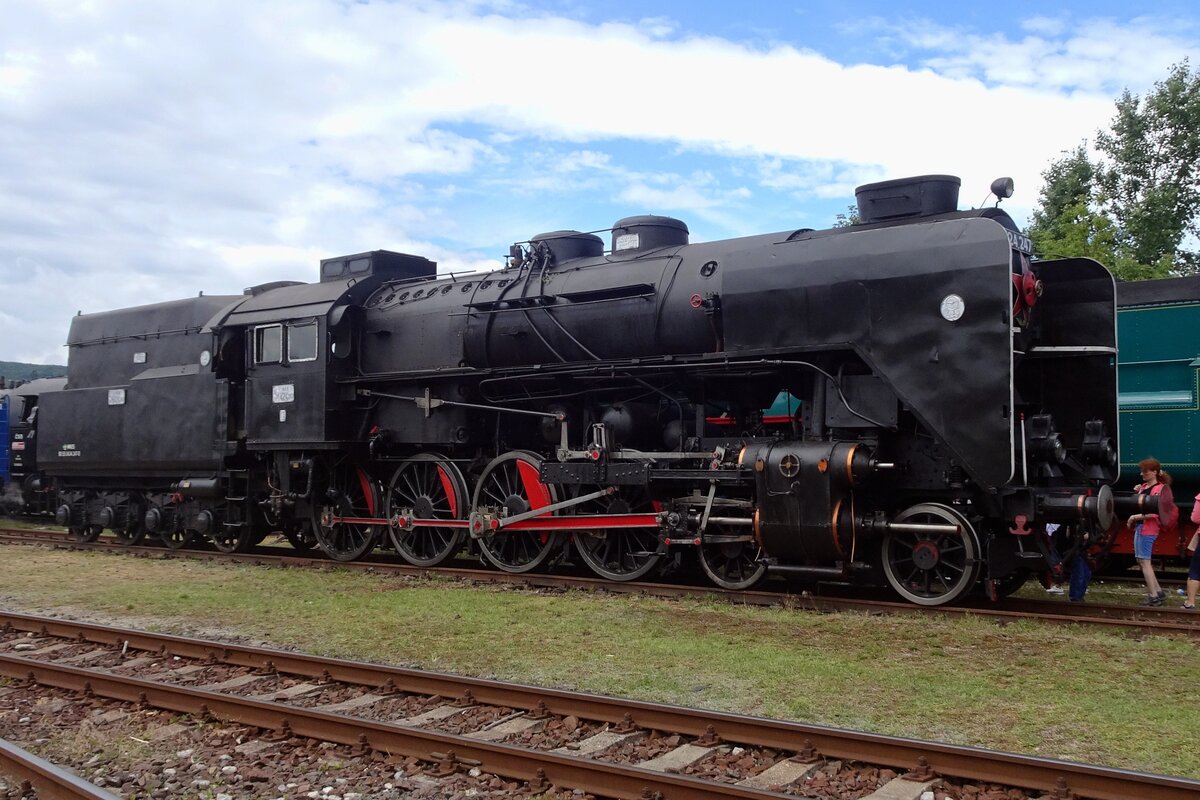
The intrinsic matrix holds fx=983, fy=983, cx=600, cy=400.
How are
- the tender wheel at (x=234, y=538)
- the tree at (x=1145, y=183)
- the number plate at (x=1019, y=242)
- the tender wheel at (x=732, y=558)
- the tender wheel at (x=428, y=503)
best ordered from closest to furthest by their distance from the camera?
the number plate at (x=1019, y=242)
the tender wheel at (x=732, y=558)
the tender wheel at (x=428, y=503)
the tender wheel at (x=234, y=538)
the tree at (x=1145, y=183)

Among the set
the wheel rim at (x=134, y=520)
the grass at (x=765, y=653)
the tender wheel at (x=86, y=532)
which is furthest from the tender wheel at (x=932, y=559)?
the tender wheel at (x=86, y=532)

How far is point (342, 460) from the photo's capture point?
13.6 m

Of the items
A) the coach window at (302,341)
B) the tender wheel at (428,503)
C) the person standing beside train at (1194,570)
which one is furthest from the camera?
the coach window at (302,341)

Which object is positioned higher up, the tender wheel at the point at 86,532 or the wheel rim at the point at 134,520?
the wheel rim at the point at 134,520

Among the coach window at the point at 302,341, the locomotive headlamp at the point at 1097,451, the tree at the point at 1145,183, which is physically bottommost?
the locomotive headlamp at the point at 1097,451

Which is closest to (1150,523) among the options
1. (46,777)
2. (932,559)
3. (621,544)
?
(932,559)

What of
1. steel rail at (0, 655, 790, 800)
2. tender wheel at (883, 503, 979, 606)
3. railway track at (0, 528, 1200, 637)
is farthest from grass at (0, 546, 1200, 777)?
steel rail at (0, 655, 790, 800)

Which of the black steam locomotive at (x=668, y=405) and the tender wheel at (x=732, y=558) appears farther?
the tender wheel at (x=732, y=558)

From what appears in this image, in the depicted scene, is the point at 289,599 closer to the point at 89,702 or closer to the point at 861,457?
the point at 89,702

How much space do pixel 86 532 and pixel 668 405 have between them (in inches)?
476

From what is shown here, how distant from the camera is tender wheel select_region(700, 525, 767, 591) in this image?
9859mm

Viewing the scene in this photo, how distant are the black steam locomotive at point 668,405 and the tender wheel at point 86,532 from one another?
2.18 m

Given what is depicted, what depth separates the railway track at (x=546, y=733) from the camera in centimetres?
460

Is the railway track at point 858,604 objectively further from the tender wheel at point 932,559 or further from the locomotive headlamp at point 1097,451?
the locomotive headlamp at point 1097,451
